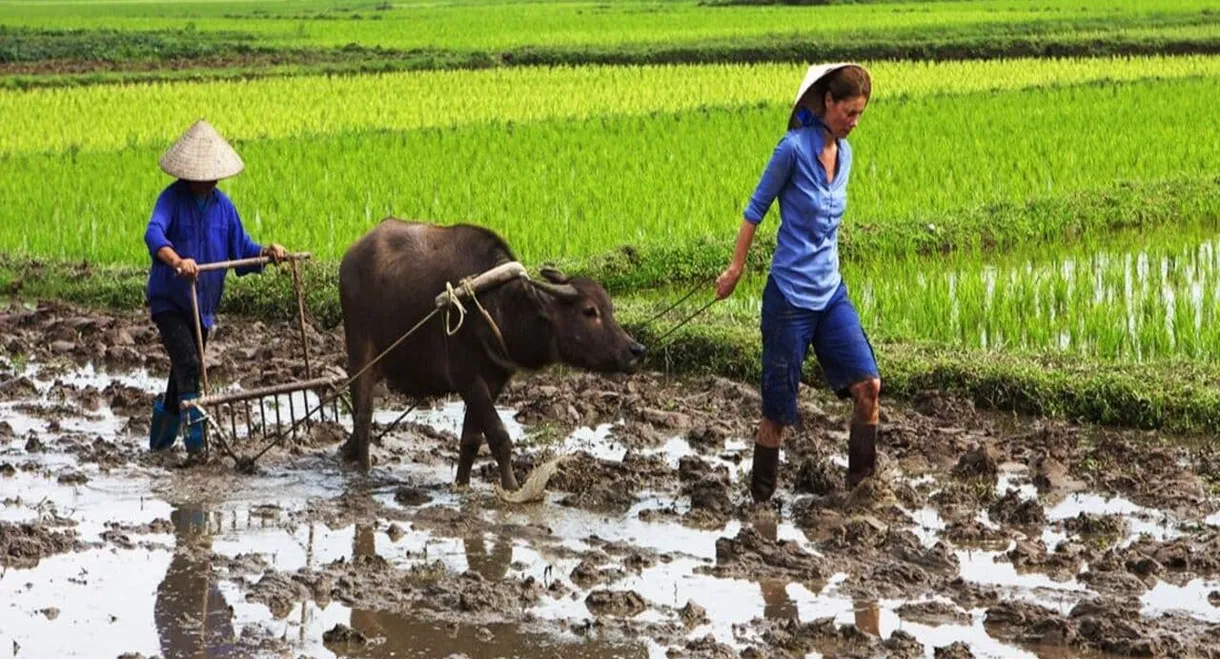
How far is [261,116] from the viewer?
19.0 m

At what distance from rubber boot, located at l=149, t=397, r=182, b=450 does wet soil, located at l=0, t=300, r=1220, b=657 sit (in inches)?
3.0

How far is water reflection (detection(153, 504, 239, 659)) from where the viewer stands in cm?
466

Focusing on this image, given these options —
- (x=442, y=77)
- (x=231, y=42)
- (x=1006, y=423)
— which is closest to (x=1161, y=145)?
(x=1006, y=423)

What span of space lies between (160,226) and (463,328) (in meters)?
1.18

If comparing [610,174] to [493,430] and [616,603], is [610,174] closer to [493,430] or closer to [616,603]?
[493,430]

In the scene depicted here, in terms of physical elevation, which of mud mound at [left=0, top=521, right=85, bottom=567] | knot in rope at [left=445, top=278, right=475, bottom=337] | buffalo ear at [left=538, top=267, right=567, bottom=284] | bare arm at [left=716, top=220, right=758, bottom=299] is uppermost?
bare arm at [left=716, top=220, right=758, bottom=299]

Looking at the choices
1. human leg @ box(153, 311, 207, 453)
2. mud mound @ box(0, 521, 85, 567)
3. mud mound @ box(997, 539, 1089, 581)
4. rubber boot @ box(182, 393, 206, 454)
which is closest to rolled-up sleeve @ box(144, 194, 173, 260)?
human leg @ box(153, 311, 207, 453)

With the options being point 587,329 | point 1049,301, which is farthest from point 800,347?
point 1049,301

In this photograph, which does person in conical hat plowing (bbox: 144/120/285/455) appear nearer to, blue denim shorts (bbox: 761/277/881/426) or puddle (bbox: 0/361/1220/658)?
puddle (bbox: 0/361/1220/658)

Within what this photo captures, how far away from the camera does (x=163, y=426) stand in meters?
6.84

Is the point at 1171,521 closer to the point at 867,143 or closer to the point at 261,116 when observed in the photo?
the point at 867,143

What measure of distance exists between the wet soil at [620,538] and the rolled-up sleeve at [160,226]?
78 centimetres

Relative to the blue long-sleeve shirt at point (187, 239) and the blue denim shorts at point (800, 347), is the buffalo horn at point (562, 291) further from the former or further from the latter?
the blue long-sleeve shirt at point (187, 239)

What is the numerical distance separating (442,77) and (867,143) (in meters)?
10.1
